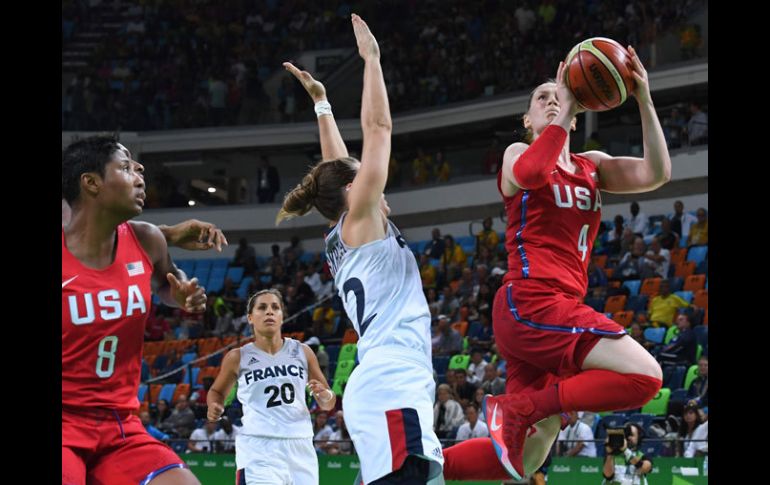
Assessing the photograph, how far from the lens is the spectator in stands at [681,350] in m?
14.0

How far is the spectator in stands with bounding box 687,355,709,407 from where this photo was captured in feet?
41.9

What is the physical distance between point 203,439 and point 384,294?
11.5 meters

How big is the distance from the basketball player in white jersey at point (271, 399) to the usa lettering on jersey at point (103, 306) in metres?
3.59

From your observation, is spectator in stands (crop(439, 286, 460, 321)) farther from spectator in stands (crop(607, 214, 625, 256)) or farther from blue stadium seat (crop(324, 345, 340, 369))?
spectator in stands (crop(607, 214, 625, 256))

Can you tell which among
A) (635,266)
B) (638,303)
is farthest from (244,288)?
(638,303)

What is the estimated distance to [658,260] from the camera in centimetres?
1736

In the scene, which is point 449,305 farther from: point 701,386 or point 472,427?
point 701,386

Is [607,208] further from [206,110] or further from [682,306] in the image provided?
[206,110]

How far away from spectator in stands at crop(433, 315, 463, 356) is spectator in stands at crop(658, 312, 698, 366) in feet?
11.4

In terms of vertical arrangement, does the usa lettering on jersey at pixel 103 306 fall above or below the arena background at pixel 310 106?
below

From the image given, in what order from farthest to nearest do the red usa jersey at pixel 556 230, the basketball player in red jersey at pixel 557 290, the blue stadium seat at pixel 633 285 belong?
the blue stadium seat at pixel 633 285
the red usa jersey at pixel 556 230
the basketball player in red jersey at pixel 557 290

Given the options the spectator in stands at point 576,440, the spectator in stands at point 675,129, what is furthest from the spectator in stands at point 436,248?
the spectator in stands at point 576,440

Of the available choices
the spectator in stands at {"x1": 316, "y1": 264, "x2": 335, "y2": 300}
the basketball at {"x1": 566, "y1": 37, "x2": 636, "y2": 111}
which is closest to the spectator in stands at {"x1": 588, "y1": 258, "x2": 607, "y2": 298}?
the spectator in stands at {"x1": 316, "y1": 264, "x2": 335, "y2": 300}

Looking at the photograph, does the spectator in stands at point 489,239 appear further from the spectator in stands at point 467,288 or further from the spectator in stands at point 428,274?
the spectator in stands at point 467,288
